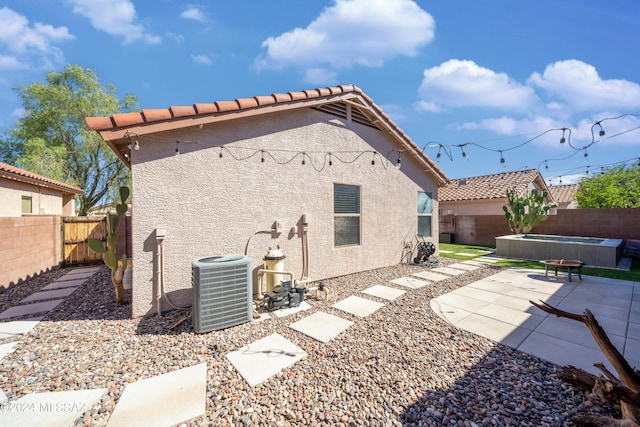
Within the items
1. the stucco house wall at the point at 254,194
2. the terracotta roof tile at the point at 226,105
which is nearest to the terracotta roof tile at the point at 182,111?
the stucco house wall at the point at 254,194

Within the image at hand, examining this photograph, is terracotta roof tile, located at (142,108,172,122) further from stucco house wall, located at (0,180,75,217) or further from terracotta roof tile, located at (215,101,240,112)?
stucco house wall, located at (0,180,75,217)

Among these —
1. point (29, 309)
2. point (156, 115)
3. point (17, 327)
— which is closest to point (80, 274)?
point (29, 309)

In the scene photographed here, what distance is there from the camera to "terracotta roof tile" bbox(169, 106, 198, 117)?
4.25m

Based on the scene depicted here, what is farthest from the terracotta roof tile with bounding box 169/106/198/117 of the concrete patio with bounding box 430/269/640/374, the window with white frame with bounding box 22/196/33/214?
the window with white frame with bounding box 22/196/33/214

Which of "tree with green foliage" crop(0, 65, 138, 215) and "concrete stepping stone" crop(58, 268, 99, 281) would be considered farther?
"tree with green foliage" crop(0, 65, 138, 215)

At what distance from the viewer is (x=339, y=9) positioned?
612cm

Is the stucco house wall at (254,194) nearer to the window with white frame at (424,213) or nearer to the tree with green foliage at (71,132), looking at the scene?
the window with white frame at (424,213)

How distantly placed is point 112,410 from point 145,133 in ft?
12.5

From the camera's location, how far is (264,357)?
3.10 m

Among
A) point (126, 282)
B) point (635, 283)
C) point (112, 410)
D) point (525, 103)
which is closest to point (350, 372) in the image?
point (112, 410)

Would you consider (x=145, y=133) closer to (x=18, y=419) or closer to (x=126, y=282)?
(x=126, y=282)

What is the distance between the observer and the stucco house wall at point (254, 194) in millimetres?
4238

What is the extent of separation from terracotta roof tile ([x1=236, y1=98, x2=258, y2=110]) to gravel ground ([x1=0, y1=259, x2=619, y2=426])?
4.14 meters

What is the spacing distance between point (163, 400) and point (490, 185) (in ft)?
70.0
